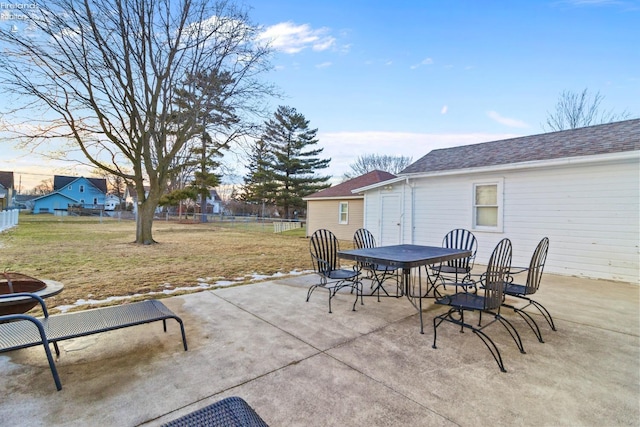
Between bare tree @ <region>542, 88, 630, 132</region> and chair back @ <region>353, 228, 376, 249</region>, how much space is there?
1652 cm

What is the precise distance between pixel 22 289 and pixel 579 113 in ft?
71.6

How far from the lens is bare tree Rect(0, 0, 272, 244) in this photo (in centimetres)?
835

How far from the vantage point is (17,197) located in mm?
39250

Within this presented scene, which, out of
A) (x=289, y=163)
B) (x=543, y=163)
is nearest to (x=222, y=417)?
(x=543, y=163)

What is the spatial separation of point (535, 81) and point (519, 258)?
18.7ft

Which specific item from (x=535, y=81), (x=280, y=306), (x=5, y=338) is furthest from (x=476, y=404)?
(x=535, y=81)

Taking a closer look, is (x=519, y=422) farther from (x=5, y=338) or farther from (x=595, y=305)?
(x=595, y=305)

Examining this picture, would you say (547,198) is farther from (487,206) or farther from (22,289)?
(22,289)

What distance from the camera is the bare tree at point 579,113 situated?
591 inches

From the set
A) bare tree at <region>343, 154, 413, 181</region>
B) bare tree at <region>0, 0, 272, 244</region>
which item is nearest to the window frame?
bare tree at <region>0, 0, 272, 244</region>

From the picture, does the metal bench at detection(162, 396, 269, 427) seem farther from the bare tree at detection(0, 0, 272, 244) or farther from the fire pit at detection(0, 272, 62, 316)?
the bare tree at detection(0, 0, 272, 244)

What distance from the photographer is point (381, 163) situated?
101 ft

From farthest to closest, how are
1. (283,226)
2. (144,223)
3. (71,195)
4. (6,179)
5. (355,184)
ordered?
(71,195) < (6,179) < (283,226) < (355,184) < (144,223)

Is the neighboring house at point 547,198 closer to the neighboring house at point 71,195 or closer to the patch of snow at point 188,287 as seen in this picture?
the patch of snow at point 188,287
